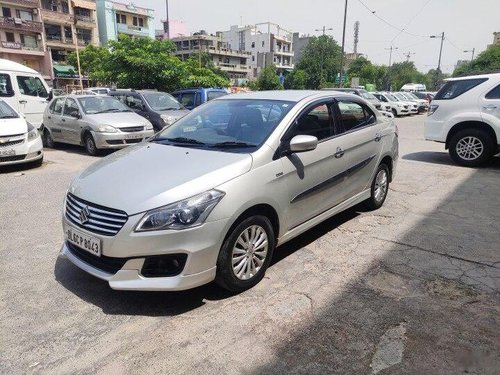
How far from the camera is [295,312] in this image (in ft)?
9.94

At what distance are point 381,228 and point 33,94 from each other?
12758 millimetres

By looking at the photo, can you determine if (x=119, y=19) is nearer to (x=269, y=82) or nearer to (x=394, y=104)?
(x=269, y=82)

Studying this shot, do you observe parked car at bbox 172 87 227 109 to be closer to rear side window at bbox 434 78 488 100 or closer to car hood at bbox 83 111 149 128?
car hood at bbox 83 111 149 128

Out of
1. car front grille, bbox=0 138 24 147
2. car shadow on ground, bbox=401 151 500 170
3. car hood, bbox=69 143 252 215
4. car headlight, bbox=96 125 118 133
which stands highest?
car hood, bbox=69 143 252 215

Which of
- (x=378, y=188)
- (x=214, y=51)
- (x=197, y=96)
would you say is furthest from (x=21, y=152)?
(x=214, y=51)

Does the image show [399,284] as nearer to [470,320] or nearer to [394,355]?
[470,320]

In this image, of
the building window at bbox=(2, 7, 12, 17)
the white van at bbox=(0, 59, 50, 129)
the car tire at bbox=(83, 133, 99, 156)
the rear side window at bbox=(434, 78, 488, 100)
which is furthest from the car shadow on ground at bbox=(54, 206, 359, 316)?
the building window at bbox=(2, 7, 12, 17)

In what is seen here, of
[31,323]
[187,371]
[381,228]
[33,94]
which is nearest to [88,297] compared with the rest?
[31,323]

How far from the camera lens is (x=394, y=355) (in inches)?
99.9

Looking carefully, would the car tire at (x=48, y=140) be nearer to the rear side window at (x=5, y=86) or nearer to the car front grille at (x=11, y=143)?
the rear side window at (x=5, y=86)

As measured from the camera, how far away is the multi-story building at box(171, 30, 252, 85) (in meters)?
74.8

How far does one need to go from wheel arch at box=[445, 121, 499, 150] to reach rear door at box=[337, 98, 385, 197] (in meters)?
4.08

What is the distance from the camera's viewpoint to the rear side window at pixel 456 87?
8078 millimetres

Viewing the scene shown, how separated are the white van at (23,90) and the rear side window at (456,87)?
40.0ft
